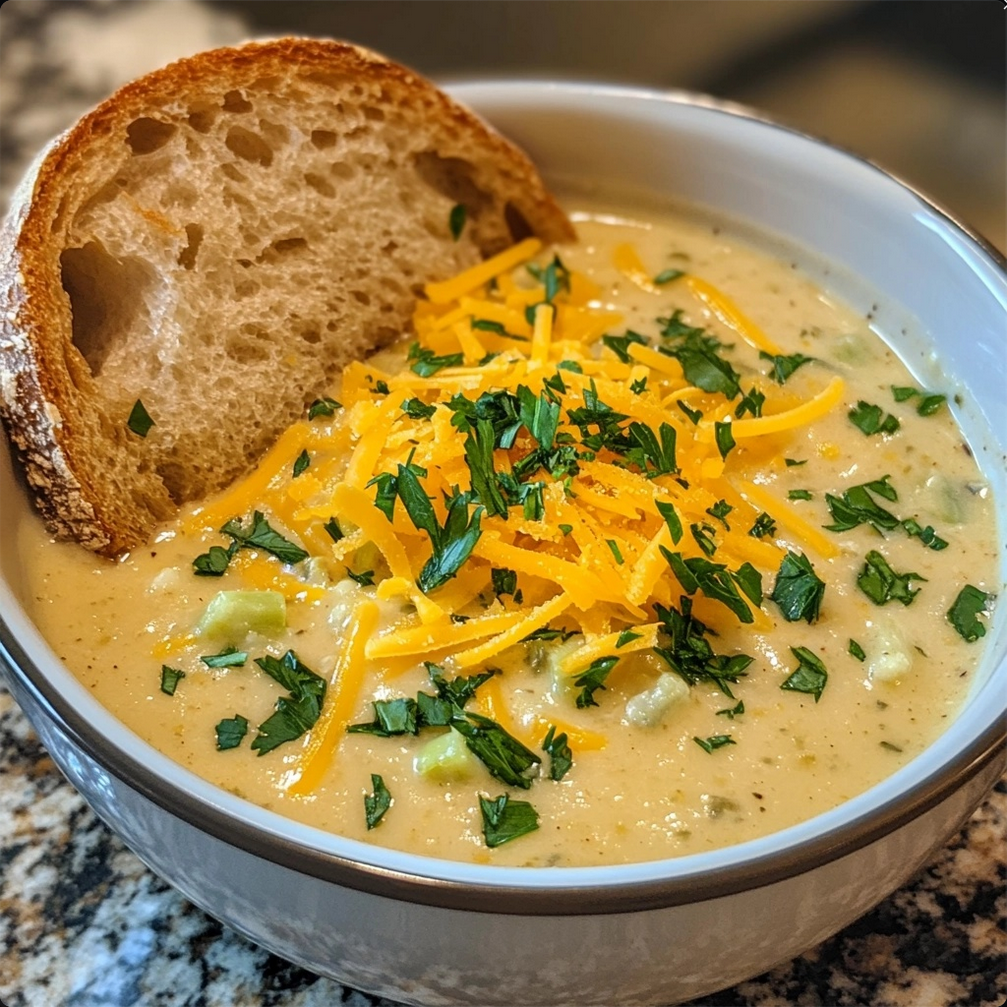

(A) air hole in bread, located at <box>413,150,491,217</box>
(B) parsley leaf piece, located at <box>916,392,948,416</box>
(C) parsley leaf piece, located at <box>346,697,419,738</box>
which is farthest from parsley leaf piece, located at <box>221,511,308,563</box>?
(B) parsley leaf piece, located at <box>916,392,948,416</box>

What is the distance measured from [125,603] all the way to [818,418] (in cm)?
95

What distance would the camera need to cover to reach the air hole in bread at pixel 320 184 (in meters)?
1.74

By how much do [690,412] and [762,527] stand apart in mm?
198

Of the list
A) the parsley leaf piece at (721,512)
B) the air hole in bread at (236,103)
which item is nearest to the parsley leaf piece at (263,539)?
the parsley leaf piece at (721,512)

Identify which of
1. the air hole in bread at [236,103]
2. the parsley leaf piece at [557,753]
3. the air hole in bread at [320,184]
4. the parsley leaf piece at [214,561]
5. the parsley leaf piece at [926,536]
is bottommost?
the parsley leaf piece at [214,561]

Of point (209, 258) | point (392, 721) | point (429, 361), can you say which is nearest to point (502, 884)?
point (392, 721)

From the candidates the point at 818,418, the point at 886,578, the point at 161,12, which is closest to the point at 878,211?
the point at 818,418

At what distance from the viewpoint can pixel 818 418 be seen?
1.62 metres

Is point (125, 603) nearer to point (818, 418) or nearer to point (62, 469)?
point (62, 469)

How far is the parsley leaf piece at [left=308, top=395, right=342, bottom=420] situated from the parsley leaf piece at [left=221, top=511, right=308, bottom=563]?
0.23 meters

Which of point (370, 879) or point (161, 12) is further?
point (161, 12)

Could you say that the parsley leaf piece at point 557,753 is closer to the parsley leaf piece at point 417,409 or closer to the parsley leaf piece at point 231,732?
the parsley leaf piece at point 231,732

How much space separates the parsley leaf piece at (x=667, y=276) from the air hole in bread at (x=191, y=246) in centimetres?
73

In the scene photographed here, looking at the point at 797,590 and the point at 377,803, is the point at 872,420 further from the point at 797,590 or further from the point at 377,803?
the point at 377,803
